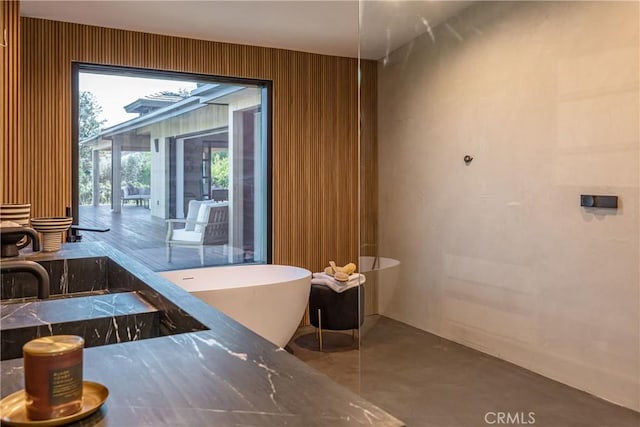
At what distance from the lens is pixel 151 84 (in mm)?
4293

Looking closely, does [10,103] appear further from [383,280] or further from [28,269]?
A: [383,280]

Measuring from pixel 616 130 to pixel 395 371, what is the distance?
2.11m

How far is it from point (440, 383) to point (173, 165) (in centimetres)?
276

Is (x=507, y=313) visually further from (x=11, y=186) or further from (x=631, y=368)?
(x=11, y=186)

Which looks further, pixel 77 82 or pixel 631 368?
pixel 77 82

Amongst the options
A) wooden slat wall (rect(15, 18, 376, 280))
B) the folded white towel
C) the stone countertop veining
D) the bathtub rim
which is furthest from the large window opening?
the stone countertop veining

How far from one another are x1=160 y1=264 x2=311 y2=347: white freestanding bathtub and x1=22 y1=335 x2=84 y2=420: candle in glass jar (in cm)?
259

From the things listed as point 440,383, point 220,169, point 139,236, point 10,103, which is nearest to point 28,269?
point 10,103

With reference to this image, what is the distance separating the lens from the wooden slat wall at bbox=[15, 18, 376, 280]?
3.79 meters

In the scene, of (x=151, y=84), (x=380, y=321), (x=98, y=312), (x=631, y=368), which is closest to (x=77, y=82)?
(x=151, y=84)

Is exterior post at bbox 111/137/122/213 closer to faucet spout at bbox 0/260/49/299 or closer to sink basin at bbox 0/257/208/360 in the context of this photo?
sink basin at bbox 0/257/208/360

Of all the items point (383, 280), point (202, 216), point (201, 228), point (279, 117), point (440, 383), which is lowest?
point (440, 383)

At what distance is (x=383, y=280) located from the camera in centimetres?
462

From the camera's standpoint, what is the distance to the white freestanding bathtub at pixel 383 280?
4547 millimetres
